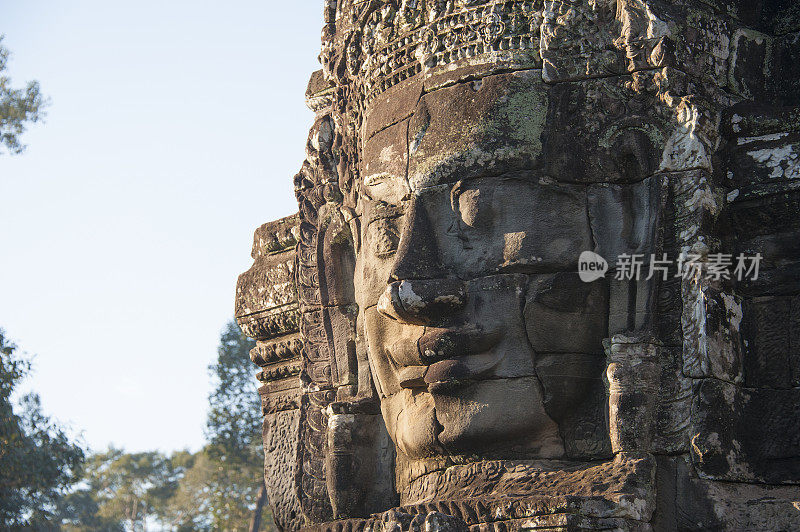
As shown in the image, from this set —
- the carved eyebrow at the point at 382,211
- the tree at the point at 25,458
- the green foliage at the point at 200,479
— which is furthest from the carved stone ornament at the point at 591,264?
the green foliage at the point at 200,479

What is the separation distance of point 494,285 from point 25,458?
1236 cm

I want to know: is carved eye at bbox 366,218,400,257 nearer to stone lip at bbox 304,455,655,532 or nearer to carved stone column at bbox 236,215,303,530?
stone lip at bbox 304,455,655,532

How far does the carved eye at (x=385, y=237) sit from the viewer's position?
17.8 feet

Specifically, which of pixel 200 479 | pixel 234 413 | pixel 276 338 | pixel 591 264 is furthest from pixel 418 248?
pixel 200 479

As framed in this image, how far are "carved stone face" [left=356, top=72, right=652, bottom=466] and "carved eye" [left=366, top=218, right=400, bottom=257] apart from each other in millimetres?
169

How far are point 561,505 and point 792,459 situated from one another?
108 centimetres

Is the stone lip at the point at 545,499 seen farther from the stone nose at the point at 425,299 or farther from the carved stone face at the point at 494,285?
the stone nose at the point at 425,299

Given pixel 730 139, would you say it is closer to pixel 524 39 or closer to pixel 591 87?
pixel 591 87

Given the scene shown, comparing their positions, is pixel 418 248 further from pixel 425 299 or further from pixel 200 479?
pixel 200 479

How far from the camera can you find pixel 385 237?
5.45m

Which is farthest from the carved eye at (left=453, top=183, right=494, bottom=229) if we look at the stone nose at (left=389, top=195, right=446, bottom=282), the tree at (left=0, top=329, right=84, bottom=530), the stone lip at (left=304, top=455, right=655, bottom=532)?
the tree at (left=0, top=329, right=84, bottom=530)

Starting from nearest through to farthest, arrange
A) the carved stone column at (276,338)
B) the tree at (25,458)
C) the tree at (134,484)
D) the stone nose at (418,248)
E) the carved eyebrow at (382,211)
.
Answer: the stone nose at (418,248)
the carved eyebrow at (382,211)
the carved stone column at (276,338)
the tree at (25,458)
the tree at (134,484)

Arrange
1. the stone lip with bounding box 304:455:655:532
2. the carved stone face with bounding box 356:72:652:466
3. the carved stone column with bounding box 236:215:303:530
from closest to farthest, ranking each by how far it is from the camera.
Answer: the stone lip with bounding box 304:455:655:532 → the carved stone face with bounding box 356:72:652:466 → the carved stone column with bounding box 236:215:303:530

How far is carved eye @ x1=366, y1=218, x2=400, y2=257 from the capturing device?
17.8 feet
